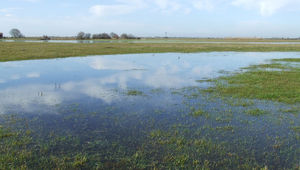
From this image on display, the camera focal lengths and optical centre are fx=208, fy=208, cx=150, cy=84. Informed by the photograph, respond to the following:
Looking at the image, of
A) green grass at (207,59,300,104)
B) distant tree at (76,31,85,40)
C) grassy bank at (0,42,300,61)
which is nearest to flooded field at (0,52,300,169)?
green grass at (207,59,300,104)

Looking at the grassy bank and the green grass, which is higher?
the grassy bank

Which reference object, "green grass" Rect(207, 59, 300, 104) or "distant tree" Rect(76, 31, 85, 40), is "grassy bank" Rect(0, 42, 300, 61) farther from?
"distant tree" Rect(76, 31, 85, 40)

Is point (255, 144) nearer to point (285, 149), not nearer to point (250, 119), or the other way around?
point (285, 149)

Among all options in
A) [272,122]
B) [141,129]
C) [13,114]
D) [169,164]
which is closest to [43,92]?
[13,114]

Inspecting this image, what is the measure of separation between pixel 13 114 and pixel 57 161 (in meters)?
5.76

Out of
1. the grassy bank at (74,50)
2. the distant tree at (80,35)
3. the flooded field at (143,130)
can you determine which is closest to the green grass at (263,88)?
the flooded field at (143,130)

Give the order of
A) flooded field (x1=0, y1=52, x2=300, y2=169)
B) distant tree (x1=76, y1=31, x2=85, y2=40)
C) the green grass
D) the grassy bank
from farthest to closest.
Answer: distant tree (x1=76, y1=31, x2=85, y2=40) → the grassy bank → the green grass → flooded field (x1=0, y1=52, x2=300, y2=169)

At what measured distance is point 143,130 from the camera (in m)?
9.10

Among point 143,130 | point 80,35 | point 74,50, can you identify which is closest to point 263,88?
point 143,130

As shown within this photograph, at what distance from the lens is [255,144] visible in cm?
798

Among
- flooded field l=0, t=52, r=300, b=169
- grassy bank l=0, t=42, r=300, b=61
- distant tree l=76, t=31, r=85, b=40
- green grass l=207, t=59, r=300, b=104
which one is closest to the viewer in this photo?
flooded field l=0, t=52, r=300, b=169

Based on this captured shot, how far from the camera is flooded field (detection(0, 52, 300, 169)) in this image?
694 cm

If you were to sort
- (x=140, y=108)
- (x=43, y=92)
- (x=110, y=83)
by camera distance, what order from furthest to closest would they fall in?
(x=110, y=83), (x=43, y=92), (x=140, y=108)

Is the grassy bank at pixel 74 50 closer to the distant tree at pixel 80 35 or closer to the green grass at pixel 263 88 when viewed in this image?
the green grass at pixel 263 88
